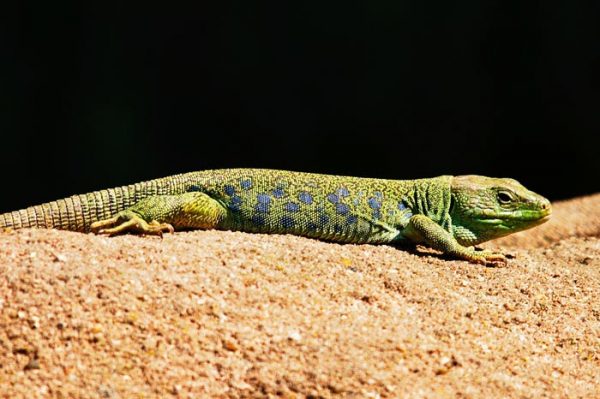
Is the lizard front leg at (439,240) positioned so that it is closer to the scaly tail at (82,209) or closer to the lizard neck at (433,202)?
the lizard neck at (433,202)

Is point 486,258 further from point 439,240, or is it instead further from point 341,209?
point 341,209

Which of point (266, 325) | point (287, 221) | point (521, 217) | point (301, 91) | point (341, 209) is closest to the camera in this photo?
point (266, 325)

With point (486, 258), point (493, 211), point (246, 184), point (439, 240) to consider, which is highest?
point (246, 184)

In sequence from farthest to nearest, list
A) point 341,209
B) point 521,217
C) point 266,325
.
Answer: point 521,217
point 341,209
point 266,325

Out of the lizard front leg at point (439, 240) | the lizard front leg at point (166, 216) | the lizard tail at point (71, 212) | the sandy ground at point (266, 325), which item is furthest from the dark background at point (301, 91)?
the sandy ground at point (266, 325)

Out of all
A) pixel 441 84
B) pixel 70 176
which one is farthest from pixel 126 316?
pixel 441 84

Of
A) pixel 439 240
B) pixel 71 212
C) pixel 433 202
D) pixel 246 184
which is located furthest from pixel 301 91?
pixel 71 212

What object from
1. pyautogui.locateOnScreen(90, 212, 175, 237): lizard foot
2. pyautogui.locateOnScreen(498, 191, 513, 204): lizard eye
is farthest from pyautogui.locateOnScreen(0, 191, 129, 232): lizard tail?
pyautogui.locateOnScreen(498, 191, 513, 204): lizard eye

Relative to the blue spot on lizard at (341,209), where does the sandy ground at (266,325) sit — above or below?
below
